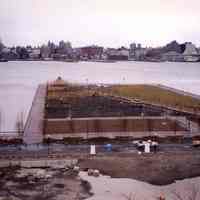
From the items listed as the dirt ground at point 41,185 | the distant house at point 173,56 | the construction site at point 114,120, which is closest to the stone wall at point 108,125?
the construction site at point 114,120

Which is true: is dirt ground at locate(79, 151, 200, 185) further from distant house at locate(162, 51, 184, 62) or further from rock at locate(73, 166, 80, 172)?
distant house at locate(162, 51, 184, 62)

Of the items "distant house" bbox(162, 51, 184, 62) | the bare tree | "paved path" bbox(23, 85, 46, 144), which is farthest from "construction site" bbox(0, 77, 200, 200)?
"distant house" bbox(162, 51, 184, 62)

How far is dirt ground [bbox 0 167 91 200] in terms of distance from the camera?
10938 mm

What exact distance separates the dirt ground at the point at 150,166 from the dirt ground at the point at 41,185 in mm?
1074

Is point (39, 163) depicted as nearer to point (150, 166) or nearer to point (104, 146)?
point (104, 146)

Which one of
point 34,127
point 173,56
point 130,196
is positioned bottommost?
point 130,196

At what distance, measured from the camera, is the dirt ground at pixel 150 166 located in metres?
12.6

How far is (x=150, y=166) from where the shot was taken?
43.8ft

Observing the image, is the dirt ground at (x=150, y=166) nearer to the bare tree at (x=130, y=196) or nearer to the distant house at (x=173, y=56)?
the bare tree at (x=130, y=196)

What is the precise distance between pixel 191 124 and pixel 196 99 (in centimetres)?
1090

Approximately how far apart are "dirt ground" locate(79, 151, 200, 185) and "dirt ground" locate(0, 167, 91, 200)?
1074 millimetres

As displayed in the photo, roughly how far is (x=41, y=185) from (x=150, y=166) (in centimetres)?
345

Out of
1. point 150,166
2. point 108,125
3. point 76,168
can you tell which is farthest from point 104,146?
point 108,125

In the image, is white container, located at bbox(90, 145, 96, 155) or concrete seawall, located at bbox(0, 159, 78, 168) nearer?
concrete seawall, located at bbox(0, 159, 78, 168)
